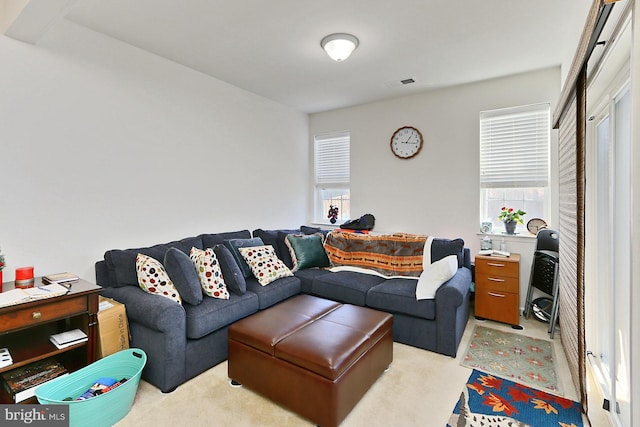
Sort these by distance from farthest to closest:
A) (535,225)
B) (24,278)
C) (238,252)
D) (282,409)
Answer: (535,225) < (238,252) < (24,278) < (282,409)

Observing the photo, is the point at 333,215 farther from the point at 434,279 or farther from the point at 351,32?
the point at 351,32

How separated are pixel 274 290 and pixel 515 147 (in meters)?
3.12

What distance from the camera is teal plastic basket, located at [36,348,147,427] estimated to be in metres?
1.72

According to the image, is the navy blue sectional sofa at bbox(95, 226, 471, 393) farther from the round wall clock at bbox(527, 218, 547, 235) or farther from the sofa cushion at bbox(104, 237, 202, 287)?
the round wall clock at bbox(527, 218, 547, 235)

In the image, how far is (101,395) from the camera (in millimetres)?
1761

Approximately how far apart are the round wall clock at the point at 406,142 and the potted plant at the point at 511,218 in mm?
1294

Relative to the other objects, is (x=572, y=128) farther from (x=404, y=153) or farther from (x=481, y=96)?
(x=404, y=153)

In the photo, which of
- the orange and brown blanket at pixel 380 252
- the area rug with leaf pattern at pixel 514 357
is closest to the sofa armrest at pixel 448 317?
the area rug with leaf pattern at pixel 514 357

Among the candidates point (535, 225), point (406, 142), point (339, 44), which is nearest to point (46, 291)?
point (339, 44)

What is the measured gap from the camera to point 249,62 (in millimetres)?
3270

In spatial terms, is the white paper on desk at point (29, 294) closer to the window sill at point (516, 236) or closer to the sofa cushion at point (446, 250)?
the sofa cushion at point (446, 250)

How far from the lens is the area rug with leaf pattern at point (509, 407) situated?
187 cm

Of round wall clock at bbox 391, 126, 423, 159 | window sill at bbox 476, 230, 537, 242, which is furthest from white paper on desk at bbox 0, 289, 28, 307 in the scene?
window sill at bbox 476, 230, 537, 242

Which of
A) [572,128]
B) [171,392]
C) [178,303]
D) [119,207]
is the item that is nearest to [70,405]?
[171,392]
